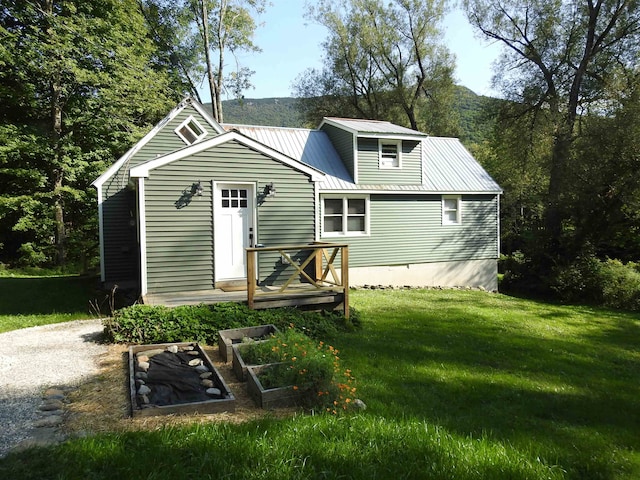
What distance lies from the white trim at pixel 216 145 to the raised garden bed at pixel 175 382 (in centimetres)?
377

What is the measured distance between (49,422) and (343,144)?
1279 cm

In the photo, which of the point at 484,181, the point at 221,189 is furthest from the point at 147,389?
the point at 484,181

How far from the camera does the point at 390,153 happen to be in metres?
15.3

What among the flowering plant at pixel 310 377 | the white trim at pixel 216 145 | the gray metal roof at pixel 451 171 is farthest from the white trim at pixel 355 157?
the flowering plant at pixel 310 377

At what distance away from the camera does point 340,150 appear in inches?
612

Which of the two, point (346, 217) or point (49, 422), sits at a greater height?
point (346, 217)

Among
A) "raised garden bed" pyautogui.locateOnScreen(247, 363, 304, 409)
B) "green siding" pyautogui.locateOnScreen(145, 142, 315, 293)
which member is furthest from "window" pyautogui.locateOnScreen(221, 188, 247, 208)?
"raised garden bed" pyautogui.locateOnScreen(247, 363, 304, 409)

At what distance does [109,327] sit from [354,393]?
4.32m

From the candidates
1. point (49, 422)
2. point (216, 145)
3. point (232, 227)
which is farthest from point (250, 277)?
point (49, 422)

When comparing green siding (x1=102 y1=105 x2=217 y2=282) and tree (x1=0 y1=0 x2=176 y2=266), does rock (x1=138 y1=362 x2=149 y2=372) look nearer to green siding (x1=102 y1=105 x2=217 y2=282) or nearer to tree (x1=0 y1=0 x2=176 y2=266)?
green siding (x1=102 y1=105 x2=217 y2=282)

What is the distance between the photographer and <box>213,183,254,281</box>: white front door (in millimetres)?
9320

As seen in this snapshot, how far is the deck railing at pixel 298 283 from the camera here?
7.94 m

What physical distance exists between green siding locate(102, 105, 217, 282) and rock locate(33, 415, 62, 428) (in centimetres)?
874

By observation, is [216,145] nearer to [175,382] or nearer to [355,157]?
[175,382]
